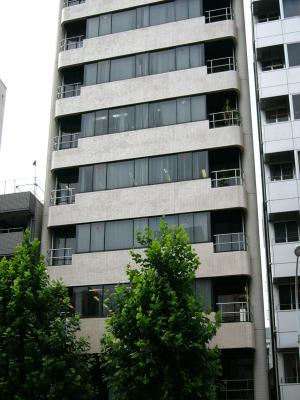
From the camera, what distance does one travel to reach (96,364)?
99.2 ft

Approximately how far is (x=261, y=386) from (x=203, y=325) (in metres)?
7.17

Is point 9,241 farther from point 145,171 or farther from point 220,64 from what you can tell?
point 220,64

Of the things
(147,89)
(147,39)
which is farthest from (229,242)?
(147,39)

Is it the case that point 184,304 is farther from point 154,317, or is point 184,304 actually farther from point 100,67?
point 100,67

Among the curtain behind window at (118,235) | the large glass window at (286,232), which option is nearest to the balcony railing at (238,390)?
the large glass window at (286,232)

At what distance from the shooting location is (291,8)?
35.8 meters

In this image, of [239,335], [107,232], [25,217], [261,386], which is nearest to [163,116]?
[107,232]

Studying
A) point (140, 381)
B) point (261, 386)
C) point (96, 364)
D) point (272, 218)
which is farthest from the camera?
point (272, 218)

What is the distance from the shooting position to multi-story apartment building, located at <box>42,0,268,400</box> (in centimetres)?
3012

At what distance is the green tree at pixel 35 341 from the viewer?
79.7 feet

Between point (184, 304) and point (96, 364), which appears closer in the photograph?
point (184, 304)

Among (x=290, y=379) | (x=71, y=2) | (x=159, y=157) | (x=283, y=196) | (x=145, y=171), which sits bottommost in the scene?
(x=290, y=379)

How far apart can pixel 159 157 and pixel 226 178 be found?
4.03 metres

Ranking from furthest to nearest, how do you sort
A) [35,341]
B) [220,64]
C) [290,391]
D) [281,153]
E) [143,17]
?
[143,17], [220,64], [281,153], [290,391], [35,341]
